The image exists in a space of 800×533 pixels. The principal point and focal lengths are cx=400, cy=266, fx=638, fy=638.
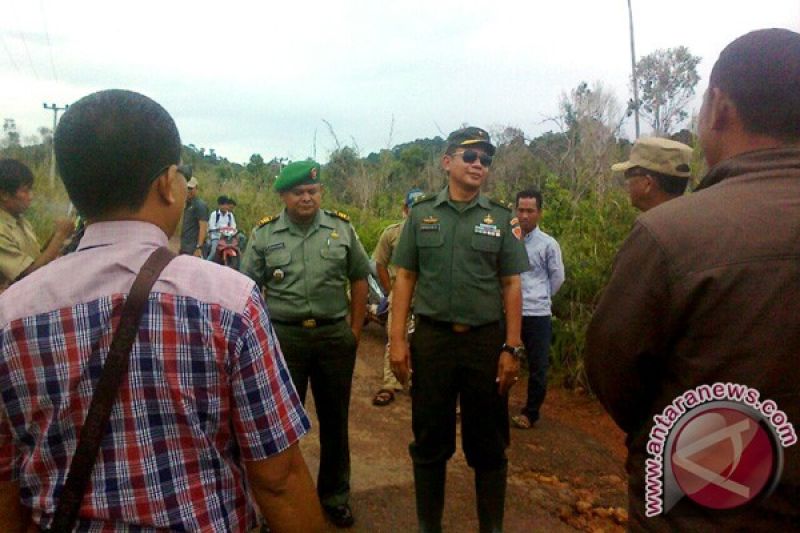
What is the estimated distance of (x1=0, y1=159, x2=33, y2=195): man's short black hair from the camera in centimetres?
378

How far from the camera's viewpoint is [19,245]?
3797 mm

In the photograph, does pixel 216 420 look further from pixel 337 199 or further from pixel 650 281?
pixel 337 199

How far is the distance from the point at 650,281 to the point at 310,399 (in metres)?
4.67

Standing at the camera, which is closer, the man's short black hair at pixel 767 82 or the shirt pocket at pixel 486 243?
the man's short black hair at pixel 767 82

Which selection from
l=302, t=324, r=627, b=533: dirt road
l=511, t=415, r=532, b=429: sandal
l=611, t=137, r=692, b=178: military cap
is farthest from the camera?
l=511, t=415, r=532, b=429: sandal

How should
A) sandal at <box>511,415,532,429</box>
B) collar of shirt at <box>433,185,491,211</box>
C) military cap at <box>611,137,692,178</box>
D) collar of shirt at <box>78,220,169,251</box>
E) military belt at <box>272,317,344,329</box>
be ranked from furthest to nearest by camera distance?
sandal at <box>511,415,532,429</box>
military belt at <box>272,317,344,329</box>
collar of shirt at <box>433,185,491,211</box>
military cap at <box>611,137,692,178</box>
collar of shirt at <box>78,220,169,251</box>

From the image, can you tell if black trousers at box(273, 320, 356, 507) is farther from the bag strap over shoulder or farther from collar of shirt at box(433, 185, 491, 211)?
the bag strap over shoulder

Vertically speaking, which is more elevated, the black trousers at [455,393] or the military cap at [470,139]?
the military cap at [470,139]

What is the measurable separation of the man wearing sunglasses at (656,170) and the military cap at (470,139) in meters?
0.67

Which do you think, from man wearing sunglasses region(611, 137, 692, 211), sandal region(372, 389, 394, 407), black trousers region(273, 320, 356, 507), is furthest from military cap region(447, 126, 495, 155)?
sandal region(372, 389, 394, 407)

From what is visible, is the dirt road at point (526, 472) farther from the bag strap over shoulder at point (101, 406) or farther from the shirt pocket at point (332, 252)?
the bag strap over shoulder at point (101, 406)

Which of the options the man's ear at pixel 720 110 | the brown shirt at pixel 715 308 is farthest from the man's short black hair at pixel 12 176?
the man's ear at pixel 720 110

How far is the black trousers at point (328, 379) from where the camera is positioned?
3.42 meters

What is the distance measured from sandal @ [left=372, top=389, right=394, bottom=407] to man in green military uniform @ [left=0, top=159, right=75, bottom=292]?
9.52 ft
